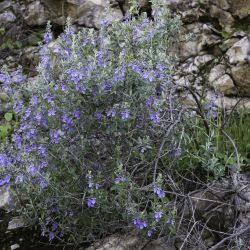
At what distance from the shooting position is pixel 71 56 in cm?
281

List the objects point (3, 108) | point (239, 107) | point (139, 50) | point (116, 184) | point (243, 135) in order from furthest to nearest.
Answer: point (3, 108)
point (239, 107)
point (243, 135)
point (139, 50)
point (116, 184)

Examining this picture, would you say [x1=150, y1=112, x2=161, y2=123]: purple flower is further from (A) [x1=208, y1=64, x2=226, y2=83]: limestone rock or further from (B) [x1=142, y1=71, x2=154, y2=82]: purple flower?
(A) [x1=208, y1=64, x2=226, y2=83]: limestone rock

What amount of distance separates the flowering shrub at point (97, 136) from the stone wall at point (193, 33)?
4.08 feet

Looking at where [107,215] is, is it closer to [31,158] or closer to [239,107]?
[31,158]

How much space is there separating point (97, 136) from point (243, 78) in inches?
82.2

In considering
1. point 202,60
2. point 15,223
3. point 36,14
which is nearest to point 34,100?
point 15,223

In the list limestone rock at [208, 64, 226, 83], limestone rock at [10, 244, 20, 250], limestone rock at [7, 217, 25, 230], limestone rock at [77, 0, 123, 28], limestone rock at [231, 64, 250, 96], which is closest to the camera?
limestone rock at [10, 244, 20, 250]

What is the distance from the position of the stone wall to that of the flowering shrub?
4.08ft

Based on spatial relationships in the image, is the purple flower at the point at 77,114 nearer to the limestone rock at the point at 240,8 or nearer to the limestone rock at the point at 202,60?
the limestone rock at the point at 202,60

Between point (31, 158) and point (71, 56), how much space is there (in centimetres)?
65

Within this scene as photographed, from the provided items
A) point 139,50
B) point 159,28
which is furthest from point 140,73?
point 159,28

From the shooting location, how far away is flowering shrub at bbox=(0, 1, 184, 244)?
2.69m

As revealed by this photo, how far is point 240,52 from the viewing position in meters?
4.57

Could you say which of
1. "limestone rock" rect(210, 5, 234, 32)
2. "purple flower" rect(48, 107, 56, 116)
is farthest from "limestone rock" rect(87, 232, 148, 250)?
"limestone rock" rect(210, 5, 234, 32)
